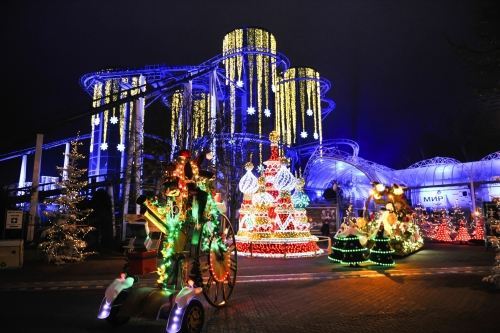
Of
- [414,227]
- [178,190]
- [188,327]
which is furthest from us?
[414,227]

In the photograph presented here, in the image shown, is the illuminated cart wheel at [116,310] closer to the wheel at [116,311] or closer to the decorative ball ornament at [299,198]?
the wheel at [116,311]

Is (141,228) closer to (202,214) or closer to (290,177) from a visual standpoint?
(202,214)

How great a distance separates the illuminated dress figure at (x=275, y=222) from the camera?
1427 centimetres

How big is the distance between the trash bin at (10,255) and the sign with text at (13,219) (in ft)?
2.12

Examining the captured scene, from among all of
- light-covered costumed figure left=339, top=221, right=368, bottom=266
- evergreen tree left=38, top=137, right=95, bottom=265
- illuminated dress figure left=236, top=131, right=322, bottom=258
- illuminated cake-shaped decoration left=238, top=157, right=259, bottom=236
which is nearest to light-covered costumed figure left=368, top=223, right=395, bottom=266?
light-covered costumed figure left=339, top=221, right=368, bottom=266

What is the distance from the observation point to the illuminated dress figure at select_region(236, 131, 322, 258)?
14266 millimetres

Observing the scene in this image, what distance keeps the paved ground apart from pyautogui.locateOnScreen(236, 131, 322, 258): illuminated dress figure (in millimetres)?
1228

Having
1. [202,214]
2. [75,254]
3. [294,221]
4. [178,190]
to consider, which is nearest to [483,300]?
[202,214]

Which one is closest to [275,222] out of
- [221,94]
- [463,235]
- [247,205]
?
[247,205]

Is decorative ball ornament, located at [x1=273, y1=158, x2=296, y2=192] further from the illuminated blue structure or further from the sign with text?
the sign with text

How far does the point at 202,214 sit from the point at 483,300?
5.81m

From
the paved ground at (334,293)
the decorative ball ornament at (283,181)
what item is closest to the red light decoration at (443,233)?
the paved ground at (334,293)

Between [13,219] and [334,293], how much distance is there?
11853 millimetres

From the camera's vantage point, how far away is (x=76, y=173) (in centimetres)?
1446
